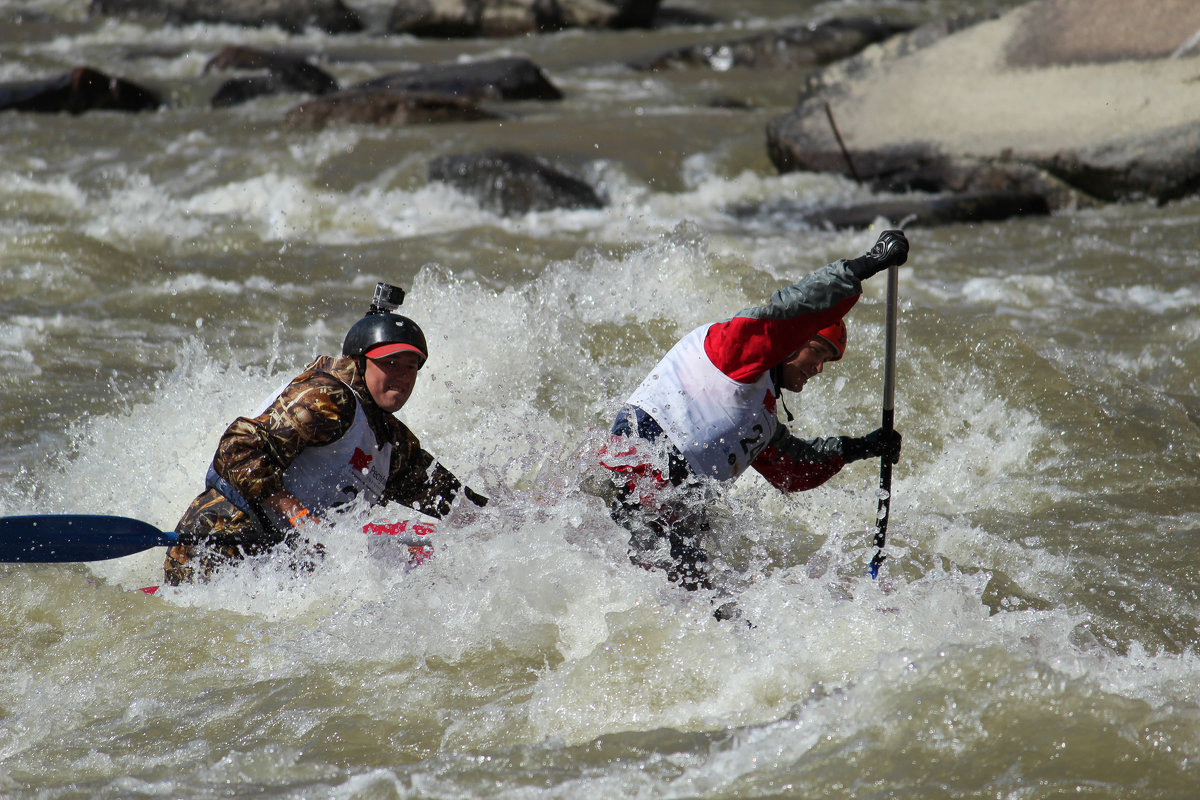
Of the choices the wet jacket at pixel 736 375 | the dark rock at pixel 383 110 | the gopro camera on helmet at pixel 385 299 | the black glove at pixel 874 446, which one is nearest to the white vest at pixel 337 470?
the gopro camera on helmet at pixel 385 299

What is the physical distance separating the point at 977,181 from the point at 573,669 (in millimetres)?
7733

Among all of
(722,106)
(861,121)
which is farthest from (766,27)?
(861,121)

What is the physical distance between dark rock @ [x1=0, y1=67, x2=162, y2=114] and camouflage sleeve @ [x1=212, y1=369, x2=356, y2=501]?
11331 millimetres

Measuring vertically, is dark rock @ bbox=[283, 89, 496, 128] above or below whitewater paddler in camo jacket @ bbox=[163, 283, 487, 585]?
above

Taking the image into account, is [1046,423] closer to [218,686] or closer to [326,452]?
[326,452]

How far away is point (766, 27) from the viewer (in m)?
18.4

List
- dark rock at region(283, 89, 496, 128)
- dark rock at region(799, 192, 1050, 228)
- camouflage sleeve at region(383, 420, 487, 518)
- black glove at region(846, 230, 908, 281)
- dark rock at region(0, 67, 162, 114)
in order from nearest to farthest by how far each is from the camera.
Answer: black glove at region(846, 230, 908, 281) → camouflage sleeve at region(383, 420, 487, 518) → dark rock at region(799, 192, 1050, 228) → dark rock at region(283, 89, 496, 128) → dark rock at region(0, 67, 162, 114)

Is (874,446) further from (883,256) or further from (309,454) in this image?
(309,454)

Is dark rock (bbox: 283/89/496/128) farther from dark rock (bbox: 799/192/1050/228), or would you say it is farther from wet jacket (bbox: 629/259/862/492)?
wet jacket (bbox: 629/259/862/492)

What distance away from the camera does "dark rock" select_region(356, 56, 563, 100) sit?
516 inches

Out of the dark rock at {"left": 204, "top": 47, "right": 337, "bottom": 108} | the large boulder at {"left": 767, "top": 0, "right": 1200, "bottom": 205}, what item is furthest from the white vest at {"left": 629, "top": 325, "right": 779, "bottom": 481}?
the dark rock at {"left": 204, "top": 47, "right": 337, "bottom": 108}

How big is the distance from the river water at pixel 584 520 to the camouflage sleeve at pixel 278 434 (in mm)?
322

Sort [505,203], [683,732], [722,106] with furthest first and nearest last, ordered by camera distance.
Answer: [722,106]
[505,203]
[683,732]

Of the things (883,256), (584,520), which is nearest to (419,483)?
(584,520)
